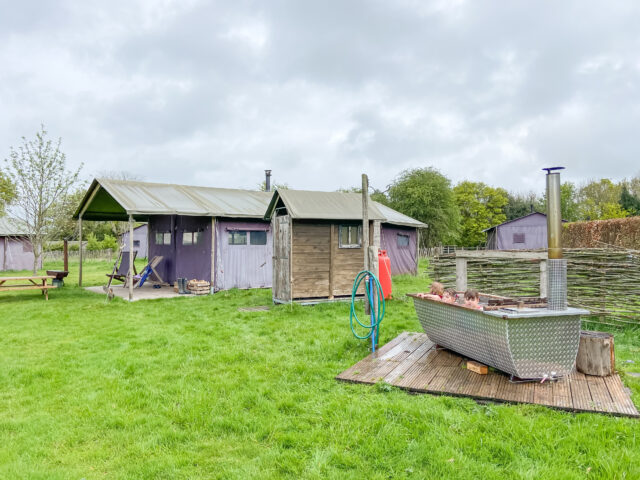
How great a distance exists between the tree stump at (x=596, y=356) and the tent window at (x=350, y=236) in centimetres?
607

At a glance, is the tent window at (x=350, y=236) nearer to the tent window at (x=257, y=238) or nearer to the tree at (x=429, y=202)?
the tent window at (x=257, y=238)

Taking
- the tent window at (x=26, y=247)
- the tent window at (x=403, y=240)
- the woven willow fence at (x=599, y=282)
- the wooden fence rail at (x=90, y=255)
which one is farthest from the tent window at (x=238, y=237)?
the wooden fence rail at (x=90, y=255)

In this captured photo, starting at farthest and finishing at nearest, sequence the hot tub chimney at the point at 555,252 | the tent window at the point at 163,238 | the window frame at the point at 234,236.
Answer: the tent window at the point at 163,238, the window frame at the point at 234,236, the hot tub chimney at the point at 555,252

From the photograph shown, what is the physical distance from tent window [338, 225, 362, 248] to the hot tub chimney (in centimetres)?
587

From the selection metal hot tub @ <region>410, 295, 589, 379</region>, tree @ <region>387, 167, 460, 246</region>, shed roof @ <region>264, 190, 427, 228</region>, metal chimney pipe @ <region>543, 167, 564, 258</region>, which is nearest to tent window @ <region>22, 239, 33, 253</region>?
shed roof @ <region>264, 190, 427, 228</region>

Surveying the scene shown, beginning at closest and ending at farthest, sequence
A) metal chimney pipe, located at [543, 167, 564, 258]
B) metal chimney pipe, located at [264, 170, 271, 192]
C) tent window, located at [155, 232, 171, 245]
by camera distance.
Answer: metal chimney pipe, located at [543, 167, 564, 258]
tent window, located at [155, 232, 171, 245]
metal chimney pipe, located at [264, 170, 271, 192]

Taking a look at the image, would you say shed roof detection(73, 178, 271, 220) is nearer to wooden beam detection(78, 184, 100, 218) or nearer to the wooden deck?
wooden beam detection(78, 184, 100, 218)

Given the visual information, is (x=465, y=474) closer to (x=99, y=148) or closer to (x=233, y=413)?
(x=233, y=413)

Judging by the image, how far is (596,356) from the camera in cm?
409

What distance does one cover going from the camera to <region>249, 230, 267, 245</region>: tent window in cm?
1309

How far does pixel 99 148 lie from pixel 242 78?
80.3 ft

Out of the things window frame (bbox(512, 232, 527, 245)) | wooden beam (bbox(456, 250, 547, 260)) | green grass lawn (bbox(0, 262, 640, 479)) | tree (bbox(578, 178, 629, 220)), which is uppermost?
tree (bbox(578, 178, 629, 220))

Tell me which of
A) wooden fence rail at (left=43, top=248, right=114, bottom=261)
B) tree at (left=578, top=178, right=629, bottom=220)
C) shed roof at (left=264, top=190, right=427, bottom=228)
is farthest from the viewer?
tree at (left=578, top=178, right=629, bottom=220)

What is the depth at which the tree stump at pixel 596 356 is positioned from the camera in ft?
13.4
